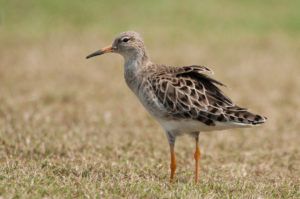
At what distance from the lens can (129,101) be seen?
35.9ft

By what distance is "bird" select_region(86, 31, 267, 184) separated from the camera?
18.4 ft

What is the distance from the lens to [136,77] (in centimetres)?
616

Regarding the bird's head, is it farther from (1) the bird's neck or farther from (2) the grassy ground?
(2) the grassy ground

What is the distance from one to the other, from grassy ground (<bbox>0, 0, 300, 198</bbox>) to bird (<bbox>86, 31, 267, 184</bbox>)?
766mm

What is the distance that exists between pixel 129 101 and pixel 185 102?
5.29 metres

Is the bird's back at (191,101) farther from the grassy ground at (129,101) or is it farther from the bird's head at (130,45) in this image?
the grassy ground at (129,101)

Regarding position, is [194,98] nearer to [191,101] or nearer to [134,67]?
[191,101]

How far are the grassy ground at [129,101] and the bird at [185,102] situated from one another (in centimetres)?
77

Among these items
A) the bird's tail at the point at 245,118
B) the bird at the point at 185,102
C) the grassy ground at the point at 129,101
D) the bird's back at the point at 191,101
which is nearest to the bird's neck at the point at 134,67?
the bird at the point at 185,102

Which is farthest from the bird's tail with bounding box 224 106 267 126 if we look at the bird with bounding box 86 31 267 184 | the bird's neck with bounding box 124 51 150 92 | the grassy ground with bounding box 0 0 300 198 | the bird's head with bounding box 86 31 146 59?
the bird's head with bounding box 86 31 146 59

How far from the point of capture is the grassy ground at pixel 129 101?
18.6 feet

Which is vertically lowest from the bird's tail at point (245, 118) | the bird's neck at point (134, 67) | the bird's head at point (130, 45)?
the bird's tail at point (245, 118)

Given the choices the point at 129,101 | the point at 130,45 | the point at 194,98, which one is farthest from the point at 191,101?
the point at 129,101

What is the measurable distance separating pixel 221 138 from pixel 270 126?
1.41 metres
